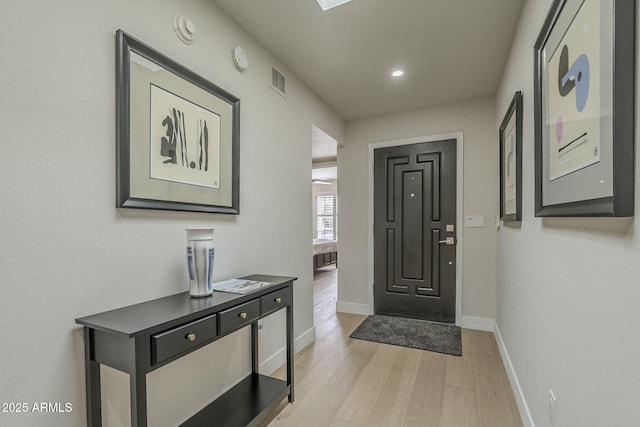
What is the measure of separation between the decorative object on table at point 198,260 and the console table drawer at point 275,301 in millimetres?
339

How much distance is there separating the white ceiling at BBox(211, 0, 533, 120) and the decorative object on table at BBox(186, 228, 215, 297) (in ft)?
4.65

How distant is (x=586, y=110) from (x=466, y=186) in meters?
2.48

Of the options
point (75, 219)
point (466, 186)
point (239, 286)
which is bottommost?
point (239, 286)

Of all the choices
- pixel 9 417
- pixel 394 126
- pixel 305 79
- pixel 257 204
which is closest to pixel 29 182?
pixel 9 417

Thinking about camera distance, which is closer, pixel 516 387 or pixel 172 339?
pixel 172 339

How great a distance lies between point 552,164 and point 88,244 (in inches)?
74.8

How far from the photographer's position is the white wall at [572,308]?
75cm

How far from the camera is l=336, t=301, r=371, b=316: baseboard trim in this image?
3.69 m

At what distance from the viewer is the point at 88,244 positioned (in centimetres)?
119

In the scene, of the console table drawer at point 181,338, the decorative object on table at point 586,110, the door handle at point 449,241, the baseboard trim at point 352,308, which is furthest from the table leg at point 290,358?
the door handle at point 449,241

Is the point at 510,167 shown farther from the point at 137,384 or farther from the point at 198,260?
the point at 137,384

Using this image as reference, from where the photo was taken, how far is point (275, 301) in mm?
1810

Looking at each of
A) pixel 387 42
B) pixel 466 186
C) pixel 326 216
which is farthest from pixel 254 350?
pixel 326 216

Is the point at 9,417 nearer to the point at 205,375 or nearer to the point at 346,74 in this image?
the point at 205,375
